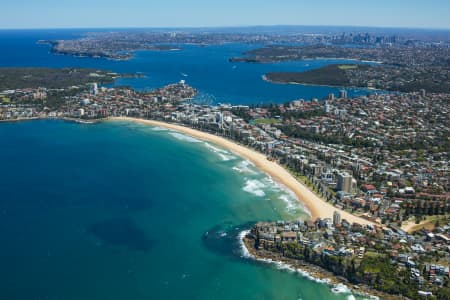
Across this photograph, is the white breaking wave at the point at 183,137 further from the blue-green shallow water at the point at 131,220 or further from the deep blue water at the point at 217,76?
the deep blue water at the point at 217,76

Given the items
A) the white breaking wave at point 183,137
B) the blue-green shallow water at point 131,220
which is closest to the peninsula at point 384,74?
the white breaking wave at point 183,137

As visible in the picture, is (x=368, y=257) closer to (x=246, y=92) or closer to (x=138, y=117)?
(x=138, y=117)

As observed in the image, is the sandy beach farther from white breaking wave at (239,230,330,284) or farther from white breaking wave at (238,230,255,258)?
white breaking wave at (239,230,330,284)

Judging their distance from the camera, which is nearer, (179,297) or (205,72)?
(179,297)

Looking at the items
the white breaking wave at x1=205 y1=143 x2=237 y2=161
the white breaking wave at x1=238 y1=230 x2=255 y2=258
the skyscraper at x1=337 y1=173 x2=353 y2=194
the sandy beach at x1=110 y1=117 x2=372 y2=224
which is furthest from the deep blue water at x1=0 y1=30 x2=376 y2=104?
the white breaking wave at x1=238 y1=230 x2=255 y2=258

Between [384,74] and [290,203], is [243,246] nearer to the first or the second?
[290,203]

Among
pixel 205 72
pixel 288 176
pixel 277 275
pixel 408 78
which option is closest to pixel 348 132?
pixel 288 176
